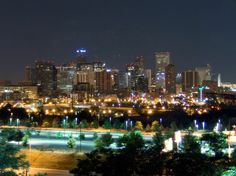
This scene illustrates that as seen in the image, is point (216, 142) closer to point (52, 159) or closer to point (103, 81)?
point (52, 159)

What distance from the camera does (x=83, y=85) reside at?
85625mm

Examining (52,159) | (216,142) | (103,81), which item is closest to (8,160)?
(52,159)

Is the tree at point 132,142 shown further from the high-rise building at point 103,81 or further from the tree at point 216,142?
the high-rise building at point 103,81

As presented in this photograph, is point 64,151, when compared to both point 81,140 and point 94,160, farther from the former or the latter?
point 94,160

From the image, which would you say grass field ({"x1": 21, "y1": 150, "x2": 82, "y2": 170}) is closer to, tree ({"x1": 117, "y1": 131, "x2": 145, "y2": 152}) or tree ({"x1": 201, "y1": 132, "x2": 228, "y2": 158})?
tree ({"x1": 117, "y1": 131, "x2": 145, "y2": 152})

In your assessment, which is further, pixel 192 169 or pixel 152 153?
pixel 152 153

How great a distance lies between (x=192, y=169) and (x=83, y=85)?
7807 centimetres

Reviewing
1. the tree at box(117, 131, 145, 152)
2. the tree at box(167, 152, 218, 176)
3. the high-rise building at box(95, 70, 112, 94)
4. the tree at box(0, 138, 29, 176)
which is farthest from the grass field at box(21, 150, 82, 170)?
the high-rise building at box(95, 70, 112, 94)

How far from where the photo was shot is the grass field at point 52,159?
46.5ft

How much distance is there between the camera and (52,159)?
14.8m

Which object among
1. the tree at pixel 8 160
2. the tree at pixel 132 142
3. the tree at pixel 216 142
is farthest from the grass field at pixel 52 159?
the tree at pixel 8 160

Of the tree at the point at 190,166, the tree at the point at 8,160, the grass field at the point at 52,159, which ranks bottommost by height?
the grass field at the point at 52,159

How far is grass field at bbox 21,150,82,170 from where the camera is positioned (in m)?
14.2

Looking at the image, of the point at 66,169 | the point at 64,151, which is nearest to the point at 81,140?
the point at 64,151
